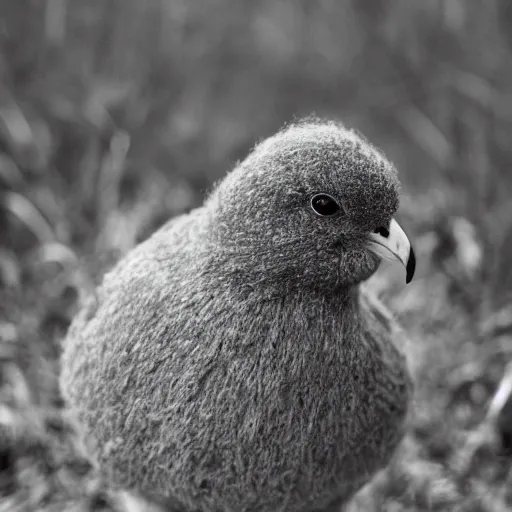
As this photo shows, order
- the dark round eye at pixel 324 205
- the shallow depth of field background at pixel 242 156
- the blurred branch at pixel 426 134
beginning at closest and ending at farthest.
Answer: the dark round eye at pixel 324 205 → the shallow depth of field background at pixel 242 156 → the blurred branch at pixel 426 134

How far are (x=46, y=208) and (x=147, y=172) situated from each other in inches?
17.3

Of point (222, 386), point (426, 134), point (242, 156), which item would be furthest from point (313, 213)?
point (426, 134)

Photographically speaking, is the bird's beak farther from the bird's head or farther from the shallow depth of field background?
the shallow depth of field background

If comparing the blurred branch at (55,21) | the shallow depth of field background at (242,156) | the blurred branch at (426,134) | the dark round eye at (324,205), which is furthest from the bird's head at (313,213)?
the blurred branch at (55,21)

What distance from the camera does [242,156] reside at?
248 cm

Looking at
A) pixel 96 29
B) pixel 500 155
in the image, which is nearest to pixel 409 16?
pixel 500 155

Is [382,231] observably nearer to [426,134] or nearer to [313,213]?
[313,213]

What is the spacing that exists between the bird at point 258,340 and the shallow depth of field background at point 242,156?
289mm

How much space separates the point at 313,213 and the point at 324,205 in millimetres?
19

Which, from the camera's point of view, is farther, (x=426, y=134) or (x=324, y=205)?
(x=426, y=134)

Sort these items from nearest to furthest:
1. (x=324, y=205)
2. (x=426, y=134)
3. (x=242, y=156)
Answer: (x=324, y=205) < (x=242, y=156) < (x=426, y=134)

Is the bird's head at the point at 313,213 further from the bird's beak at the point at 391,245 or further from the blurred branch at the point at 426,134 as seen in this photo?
the blurred branch at the point at 426,134

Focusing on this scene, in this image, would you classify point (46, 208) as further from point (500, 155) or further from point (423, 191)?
point (500, 155)

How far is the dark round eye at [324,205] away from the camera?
97 centimetres
